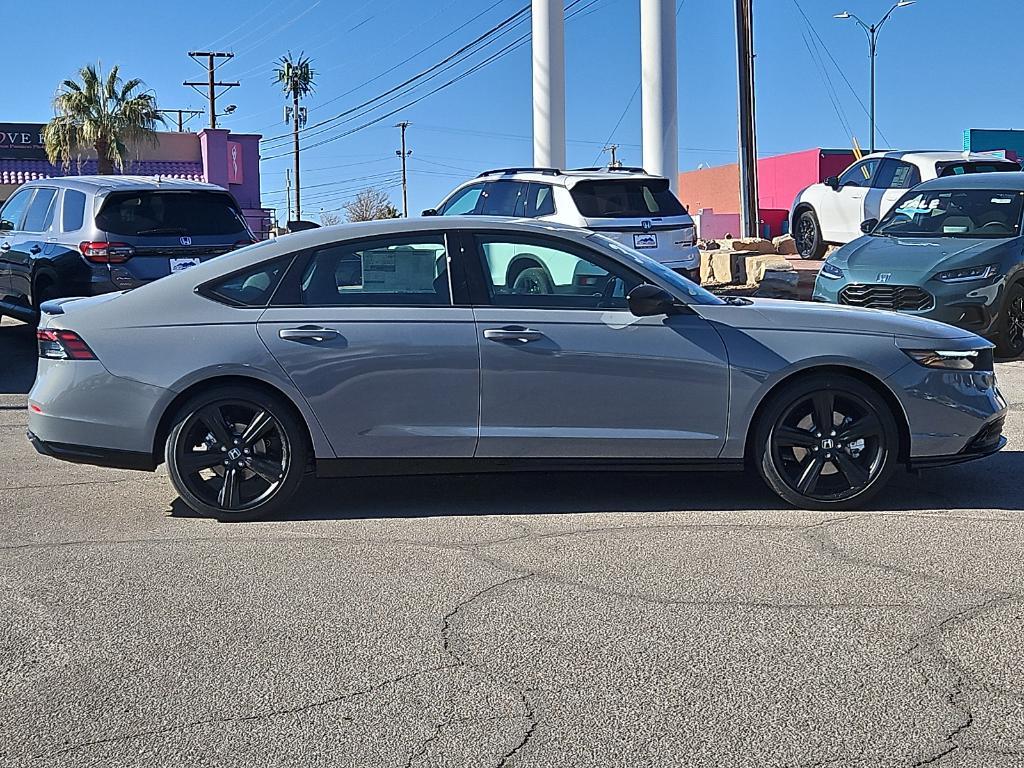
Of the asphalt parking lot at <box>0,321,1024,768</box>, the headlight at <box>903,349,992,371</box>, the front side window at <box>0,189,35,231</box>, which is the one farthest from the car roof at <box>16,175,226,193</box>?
the headlight at <box>903,349,992,371</box>

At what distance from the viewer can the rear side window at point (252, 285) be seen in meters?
6.48

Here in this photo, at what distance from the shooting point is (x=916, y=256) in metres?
12.6

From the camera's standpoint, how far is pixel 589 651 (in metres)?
4.52

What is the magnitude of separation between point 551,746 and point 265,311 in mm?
3330

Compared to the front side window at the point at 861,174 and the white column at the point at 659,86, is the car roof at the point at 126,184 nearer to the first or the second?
the front side window at the point at 861,174

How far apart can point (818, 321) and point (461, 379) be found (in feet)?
6.03

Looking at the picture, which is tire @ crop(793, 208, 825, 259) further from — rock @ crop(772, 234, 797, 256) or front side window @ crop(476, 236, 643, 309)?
front side window @ crop(476, 236, 643, 309)

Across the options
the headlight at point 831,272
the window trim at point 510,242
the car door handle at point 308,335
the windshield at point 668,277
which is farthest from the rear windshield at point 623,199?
the car door handle at point 308,335

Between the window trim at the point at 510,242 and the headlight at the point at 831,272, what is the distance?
6.84m

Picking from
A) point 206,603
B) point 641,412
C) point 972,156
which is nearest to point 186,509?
point 206,603

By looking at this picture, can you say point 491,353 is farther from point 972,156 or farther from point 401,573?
point 972,156

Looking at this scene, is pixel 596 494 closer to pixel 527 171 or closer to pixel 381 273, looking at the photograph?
pixel 381 273

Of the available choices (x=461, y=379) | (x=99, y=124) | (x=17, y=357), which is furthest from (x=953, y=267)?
(x=99, y=124)

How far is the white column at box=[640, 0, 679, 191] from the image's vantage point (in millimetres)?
21641
